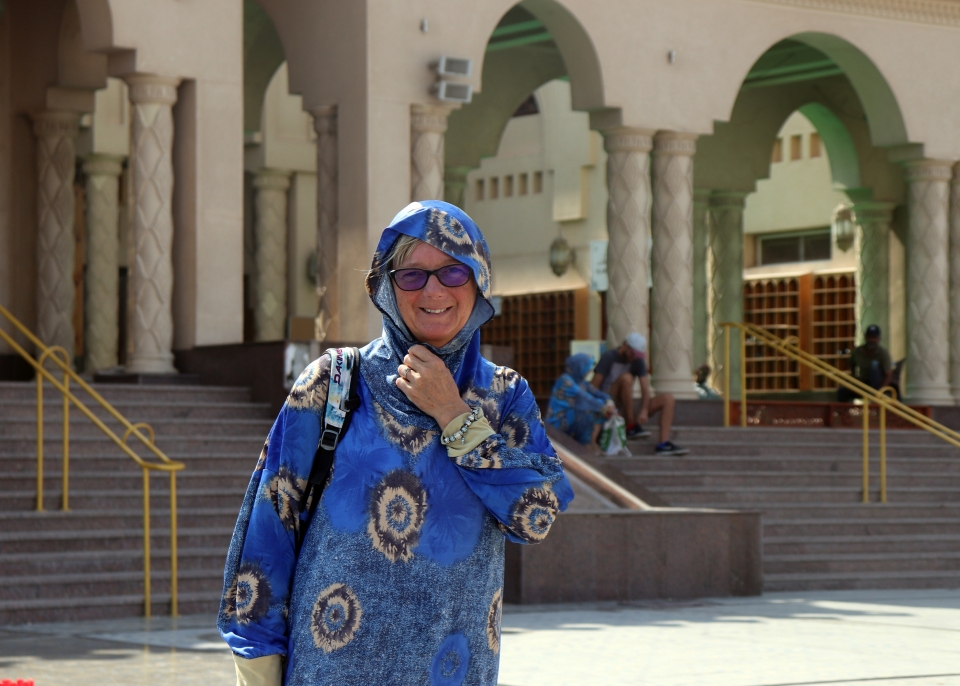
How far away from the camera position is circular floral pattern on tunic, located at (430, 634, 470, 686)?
127 inches

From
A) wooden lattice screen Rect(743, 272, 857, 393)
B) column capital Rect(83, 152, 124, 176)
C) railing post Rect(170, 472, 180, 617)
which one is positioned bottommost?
railing post Rect(170, 472, 180, 617)

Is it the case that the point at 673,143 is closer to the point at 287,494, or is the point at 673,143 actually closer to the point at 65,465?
the point at 65,465

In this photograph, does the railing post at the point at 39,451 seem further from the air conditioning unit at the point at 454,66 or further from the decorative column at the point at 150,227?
the air conditioning unit at the point at 454,66

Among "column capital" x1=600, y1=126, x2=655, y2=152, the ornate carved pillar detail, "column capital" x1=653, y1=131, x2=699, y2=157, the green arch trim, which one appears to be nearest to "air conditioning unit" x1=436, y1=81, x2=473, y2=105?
"column capital" x1=600, y1=126, x2=655, y2=152

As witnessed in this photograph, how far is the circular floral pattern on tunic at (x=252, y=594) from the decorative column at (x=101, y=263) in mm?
15928

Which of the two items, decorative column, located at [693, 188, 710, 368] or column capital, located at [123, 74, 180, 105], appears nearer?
column capital, located at [123, 74, 180, 105]

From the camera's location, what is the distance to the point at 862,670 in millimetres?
8141

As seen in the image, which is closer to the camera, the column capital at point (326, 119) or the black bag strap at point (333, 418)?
the black bag strap at point (333, 418)

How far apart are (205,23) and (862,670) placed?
9.60 meters

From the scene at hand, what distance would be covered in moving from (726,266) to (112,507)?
49.2ft

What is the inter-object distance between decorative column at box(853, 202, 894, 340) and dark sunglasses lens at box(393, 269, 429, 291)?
21.7m

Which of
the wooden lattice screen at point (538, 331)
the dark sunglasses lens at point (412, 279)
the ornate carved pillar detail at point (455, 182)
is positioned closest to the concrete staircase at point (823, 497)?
the ornate carved pillar detail at point (455, 182)

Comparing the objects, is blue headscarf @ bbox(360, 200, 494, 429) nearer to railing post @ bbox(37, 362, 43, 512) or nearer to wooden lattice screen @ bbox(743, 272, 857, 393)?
railing post @ bbox(37, 362, 43, 512)

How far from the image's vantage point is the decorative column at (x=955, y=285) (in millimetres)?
20312
